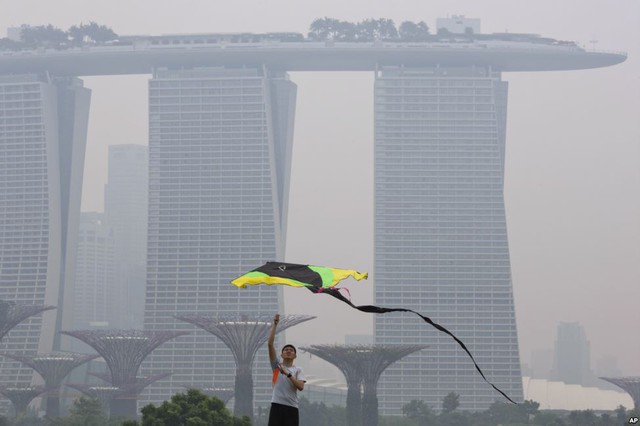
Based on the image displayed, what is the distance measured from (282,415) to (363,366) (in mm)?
93785

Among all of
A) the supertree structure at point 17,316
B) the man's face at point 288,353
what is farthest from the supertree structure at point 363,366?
the man's face at point 288,353

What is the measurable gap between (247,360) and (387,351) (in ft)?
34.0

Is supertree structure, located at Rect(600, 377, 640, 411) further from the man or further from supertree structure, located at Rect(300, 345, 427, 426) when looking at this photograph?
the man

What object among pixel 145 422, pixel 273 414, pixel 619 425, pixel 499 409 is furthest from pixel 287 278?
pixel 499 409

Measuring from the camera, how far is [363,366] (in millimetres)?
109562

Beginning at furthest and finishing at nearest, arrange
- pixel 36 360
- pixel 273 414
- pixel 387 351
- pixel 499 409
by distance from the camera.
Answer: pixel 499 409, pixel 36 360, pixel 387 351, pixel 273 414

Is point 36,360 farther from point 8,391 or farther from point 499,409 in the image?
point 499,409

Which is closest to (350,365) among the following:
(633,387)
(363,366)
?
(363,366)

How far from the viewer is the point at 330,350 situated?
110562mm

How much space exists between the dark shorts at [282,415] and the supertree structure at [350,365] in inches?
3672

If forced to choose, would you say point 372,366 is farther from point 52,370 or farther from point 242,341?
point 52,370

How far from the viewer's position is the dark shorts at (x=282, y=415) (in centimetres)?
1627

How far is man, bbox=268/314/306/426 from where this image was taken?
53.5 feet

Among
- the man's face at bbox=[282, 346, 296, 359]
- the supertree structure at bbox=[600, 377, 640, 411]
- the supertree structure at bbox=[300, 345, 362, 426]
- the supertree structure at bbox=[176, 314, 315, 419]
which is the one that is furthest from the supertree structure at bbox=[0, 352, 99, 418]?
the man's face at bbox=[282, 346, 296, 359]
